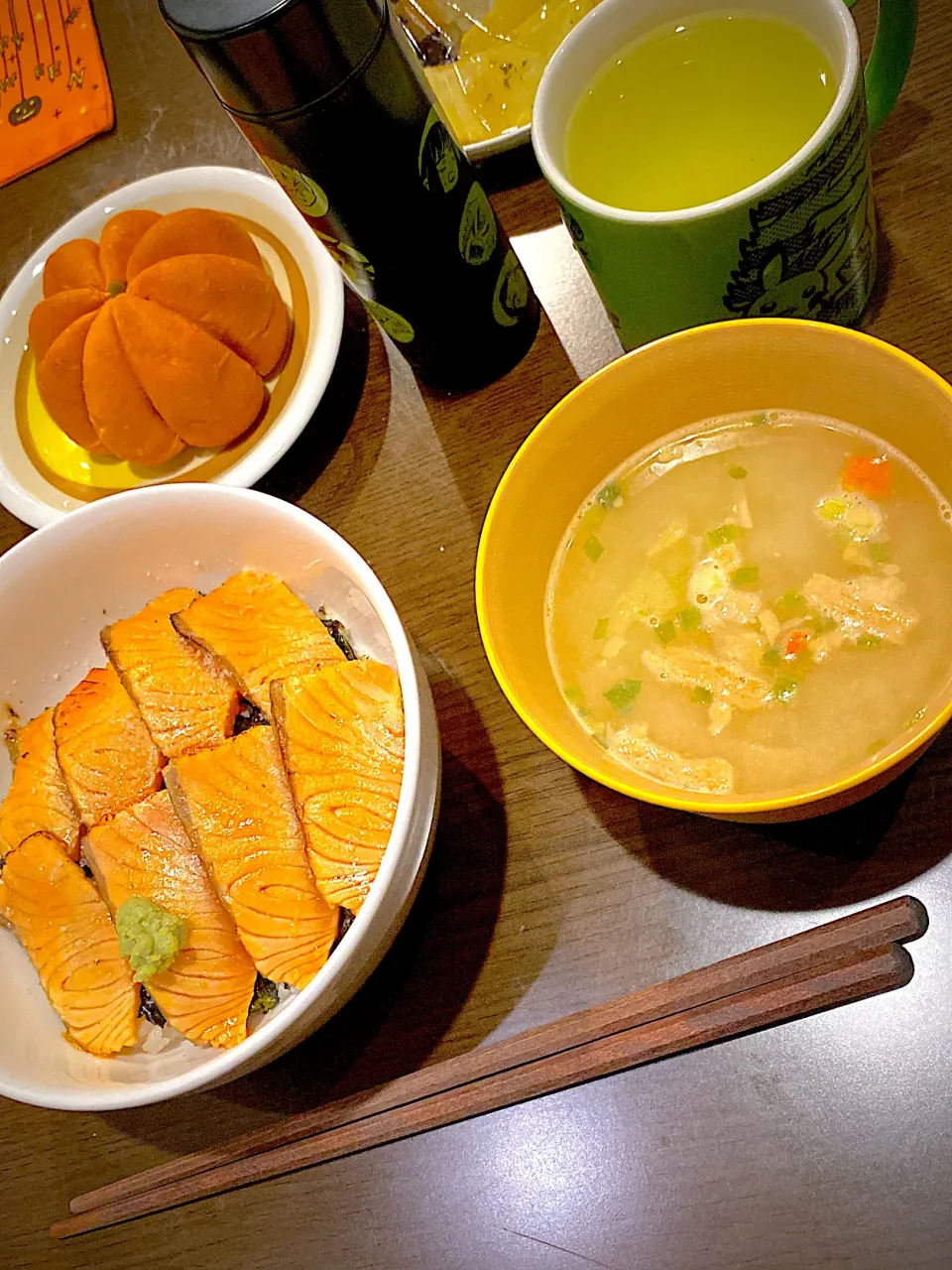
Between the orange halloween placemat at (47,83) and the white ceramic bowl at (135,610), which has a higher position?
the orange halloween placemat at (47,83)

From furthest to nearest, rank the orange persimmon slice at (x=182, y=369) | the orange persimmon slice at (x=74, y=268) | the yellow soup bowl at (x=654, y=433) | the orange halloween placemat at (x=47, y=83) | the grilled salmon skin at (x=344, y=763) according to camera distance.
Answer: the orange halloween placemat at (x=47, y=83) < the orange persimmon slice at (x=74, y=268) < the orange persimmon slice at (x=182, y=369) < the grilled salmon skin at (x=344, y=763) < the yellow soup bowl at (x=654, y=433)

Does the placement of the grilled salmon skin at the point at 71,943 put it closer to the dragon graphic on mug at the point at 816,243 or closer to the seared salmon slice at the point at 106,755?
the seared salmon slice at the point at 106,755

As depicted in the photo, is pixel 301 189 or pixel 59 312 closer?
pixel 301 189

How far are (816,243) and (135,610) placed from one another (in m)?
0.73

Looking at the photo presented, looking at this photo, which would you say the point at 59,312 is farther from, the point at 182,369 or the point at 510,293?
the point at 510,293

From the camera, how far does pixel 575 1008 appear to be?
0.80 metres

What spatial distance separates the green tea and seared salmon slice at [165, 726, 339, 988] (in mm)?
548

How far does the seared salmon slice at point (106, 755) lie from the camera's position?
0.95 meters

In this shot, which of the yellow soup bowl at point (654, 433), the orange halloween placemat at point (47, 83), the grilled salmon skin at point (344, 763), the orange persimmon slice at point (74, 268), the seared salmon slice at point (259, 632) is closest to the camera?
the yellow soup bowl at point (654, 433)

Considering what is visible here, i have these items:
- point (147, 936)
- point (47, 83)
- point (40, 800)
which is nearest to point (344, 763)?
point (147, 936)

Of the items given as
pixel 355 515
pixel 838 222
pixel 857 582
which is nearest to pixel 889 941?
pixel 857 582

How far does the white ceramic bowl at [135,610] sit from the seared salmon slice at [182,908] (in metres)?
0.03

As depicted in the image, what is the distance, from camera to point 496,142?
1119 mm

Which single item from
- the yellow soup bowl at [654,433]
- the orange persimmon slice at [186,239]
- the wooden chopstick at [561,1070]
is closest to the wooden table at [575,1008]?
the wooden chopstick at [561,1070]
